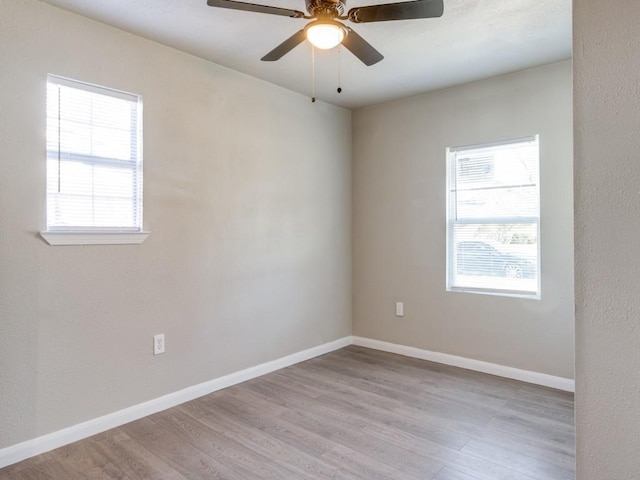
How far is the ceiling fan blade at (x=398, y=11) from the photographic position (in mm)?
1811

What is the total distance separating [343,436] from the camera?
8.11 ft

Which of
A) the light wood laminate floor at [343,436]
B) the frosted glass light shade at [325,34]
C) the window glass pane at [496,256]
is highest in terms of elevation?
the frosted glass light shade at [325,34]

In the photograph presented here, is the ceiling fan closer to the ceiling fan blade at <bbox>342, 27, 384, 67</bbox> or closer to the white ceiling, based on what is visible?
the ceiling fan blade at <bbox>342, 27, 384, 67</bbox>

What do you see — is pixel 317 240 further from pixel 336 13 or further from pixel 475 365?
pixel 336 13

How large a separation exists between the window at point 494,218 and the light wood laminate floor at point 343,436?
2.88 feet

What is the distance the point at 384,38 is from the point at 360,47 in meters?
0.68

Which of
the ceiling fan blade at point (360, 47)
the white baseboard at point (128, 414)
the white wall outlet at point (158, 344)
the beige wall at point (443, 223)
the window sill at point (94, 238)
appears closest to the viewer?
the ceiling fan blade at point (360, 47)

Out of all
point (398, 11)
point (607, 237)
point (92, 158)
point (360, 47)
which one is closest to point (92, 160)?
point (92, 158)

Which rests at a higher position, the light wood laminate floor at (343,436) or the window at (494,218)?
the window at (494,218)

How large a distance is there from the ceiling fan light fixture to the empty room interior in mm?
17

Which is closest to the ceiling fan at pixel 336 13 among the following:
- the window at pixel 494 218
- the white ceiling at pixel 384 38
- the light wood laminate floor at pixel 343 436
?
the white ceiling at pixel 384 38

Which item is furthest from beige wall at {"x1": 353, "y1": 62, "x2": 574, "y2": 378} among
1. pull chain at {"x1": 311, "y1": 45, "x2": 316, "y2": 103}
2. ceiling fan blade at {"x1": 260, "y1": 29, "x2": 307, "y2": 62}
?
ceiling fan blade at {"x1": 260, "y1": 29, "x2": 307, "y2": 62}

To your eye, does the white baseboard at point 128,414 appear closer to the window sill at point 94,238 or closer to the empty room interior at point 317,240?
the empty room interior at point 317,240

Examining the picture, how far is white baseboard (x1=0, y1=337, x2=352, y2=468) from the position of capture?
2.24 m
